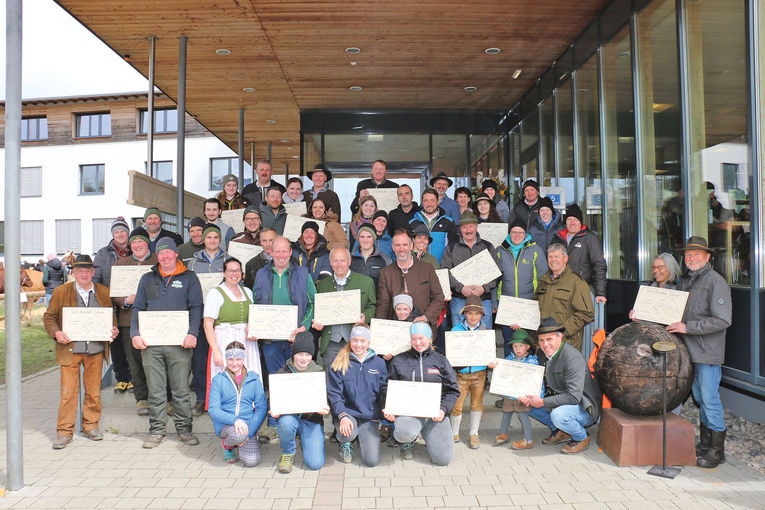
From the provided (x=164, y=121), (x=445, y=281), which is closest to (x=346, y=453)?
(x=445, y=281)

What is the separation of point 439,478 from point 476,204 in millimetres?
3970

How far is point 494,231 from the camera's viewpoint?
7387 millimetres

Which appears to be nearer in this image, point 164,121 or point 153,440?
point 153,440

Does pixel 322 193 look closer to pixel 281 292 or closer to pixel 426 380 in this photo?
pixel 281 292

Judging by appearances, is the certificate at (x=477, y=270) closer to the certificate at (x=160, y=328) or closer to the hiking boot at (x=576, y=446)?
the hiking boot at (x=576, y=446)

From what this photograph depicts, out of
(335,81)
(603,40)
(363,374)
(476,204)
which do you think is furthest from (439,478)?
(335,81)

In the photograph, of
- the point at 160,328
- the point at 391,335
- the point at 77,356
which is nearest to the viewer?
the point at 391,335

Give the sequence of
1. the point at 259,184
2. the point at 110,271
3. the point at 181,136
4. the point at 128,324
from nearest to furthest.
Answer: the point at 128,324
the point at 110,271
the point at 259,184
the point at 181,136

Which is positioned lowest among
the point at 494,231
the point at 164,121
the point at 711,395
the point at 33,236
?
the point at 711,395

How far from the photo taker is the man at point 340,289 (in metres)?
5.75

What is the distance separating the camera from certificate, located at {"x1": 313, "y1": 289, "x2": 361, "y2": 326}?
5664 millimetres

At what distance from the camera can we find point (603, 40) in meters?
8.33

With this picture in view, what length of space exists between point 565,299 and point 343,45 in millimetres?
5939

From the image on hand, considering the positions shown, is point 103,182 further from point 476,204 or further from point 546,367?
point 546,367
